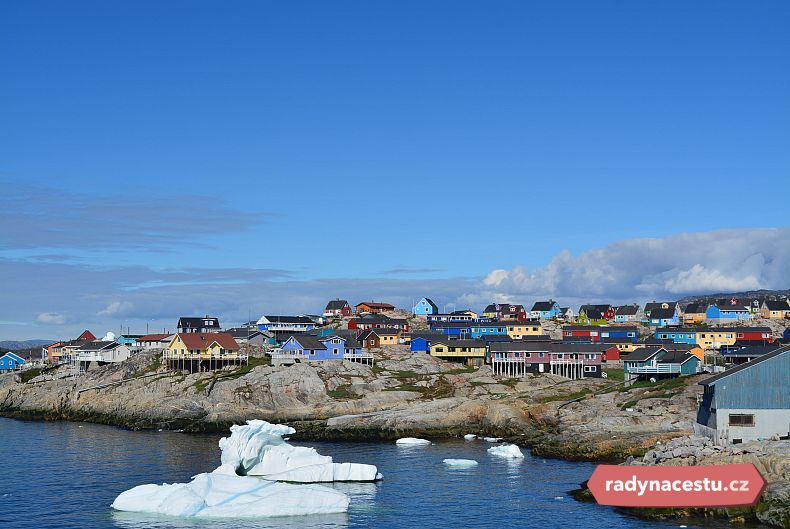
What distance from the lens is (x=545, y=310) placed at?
18762 centimetres

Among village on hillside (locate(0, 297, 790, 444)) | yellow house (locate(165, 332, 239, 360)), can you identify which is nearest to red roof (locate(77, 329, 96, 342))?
village on hillside (locate(0, 297, 790, 444))

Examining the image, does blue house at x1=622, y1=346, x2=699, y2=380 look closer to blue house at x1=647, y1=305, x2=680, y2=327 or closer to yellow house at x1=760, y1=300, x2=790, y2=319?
blue house at x1=647, y1=305, x2=680, y2=327

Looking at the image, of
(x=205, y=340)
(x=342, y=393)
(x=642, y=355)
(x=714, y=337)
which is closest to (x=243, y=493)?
(x=342, y=393)

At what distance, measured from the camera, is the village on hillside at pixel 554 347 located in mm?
56625

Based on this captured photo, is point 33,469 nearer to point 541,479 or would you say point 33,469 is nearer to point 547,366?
point 541,479

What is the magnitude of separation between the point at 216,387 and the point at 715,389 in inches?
2431

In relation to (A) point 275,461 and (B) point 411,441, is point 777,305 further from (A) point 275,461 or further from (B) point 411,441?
(A) point 275,461

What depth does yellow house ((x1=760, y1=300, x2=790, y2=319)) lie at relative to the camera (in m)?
179

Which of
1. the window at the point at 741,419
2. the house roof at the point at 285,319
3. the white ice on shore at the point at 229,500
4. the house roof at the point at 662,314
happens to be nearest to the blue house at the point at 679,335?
the house roof at the point at 662,314

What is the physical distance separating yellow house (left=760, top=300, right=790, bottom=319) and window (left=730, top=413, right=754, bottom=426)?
5336 inches

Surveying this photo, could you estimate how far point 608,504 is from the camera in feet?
167

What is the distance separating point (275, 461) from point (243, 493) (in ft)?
29.6

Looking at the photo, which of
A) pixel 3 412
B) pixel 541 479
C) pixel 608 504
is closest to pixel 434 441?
pixel 541 479

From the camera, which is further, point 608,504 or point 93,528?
point 608,504
